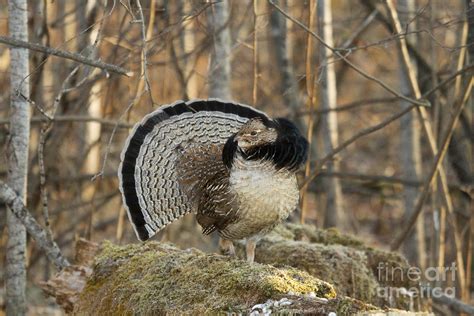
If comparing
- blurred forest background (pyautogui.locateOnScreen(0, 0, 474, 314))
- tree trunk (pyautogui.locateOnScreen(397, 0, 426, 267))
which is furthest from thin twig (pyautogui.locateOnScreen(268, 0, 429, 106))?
tree trunk (pyautogui.locateOnScreen(397, 0, 426, 267))

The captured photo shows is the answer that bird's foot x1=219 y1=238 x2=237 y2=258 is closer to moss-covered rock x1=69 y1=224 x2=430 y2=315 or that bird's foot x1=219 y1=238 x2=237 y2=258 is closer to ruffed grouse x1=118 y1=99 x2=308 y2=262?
ruffed grouse x1=118 y1=99 x2=308 y2=262

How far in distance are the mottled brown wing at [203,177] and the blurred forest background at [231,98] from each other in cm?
67

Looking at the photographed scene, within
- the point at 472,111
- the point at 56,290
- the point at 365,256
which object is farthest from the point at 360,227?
the point at 56,290

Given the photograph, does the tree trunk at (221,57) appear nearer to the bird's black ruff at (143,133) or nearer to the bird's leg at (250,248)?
the bird's black ruff at (143,133)

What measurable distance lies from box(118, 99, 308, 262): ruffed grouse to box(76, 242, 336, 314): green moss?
46 centimetres

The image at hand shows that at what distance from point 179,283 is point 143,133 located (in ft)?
5.17

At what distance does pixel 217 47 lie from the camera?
743 centimetres

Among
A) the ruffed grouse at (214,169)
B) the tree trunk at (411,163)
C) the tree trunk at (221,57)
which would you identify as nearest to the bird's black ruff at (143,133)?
the ruffed grouse at (214,169)

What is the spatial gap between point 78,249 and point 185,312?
6.94 feet

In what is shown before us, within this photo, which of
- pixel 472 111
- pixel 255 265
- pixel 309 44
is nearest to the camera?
pixel 255 265

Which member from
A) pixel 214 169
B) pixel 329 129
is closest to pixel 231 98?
pixel 329 129

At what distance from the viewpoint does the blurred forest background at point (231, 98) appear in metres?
6.31

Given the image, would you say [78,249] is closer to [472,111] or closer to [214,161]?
[214,161]

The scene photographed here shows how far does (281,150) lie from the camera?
5168 mm
